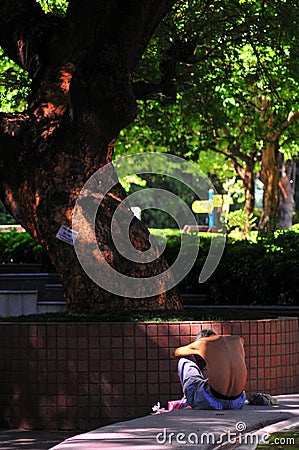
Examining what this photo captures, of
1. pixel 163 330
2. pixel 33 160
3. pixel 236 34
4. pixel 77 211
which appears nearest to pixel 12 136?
pixel 33 160

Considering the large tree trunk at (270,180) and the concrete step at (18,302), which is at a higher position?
the large tree trunk at (270,180)

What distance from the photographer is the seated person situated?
9328mm

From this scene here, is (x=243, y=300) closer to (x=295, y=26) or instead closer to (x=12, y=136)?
(x=295, y=26)

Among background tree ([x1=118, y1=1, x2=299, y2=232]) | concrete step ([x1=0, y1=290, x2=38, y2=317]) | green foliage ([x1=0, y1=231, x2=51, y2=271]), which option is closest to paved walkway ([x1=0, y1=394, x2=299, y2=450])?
concrete step ([x1=0, y1=290, x2=38, y2=317])

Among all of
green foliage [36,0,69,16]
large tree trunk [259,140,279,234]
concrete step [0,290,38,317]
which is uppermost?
green foliage [36,0,69,16]

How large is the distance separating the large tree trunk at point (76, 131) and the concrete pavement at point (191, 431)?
3.31 meters

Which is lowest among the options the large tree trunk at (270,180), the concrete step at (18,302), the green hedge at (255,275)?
the concrete step at (18,302)

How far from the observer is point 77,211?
40.7 feet

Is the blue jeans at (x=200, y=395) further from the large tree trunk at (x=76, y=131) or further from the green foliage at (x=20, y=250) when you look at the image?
the green foliage at (x=20, y=250)

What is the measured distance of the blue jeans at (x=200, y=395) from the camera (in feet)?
31.1

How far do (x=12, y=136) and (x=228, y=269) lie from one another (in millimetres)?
5051

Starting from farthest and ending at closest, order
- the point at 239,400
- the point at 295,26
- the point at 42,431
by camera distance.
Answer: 1. the point at 295,26
2. the point at 42,431
3. the point at 239,400

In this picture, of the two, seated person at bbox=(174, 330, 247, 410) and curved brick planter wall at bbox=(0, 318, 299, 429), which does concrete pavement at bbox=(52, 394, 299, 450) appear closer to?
seated person at bbox=(174, 330, 247, 410)

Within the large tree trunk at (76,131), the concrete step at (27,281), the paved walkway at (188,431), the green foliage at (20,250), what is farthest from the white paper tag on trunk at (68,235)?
the green foliage at (20,250)
